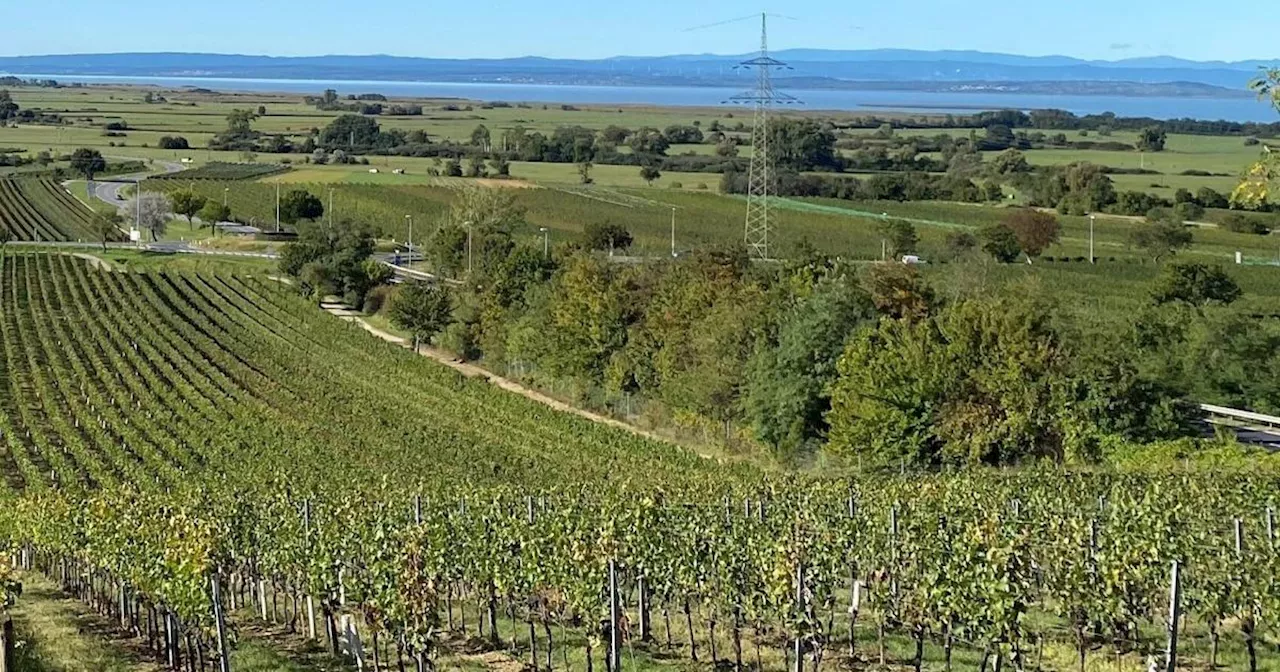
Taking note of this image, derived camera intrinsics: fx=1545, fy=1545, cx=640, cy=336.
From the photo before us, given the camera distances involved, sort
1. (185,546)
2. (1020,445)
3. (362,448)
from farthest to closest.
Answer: (362,448)
(1020,445)
(185,546)

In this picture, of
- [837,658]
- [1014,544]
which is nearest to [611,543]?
[837,658]

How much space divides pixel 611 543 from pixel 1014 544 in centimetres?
432

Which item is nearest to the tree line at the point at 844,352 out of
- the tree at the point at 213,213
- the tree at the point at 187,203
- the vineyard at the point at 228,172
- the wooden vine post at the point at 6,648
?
the wooden vine post at the point at 6,648

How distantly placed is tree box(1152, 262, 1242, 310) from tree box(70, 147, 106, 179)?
10314 cm

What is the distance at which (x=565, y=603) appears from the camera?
741 inches

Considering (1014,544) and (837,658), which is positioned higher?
(1014,544)

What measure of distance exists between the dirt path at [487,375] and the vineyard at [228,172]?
6572 cm

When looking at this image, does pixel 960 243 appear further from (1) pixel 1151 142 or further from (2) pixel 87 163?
(1) pixel 1151 142

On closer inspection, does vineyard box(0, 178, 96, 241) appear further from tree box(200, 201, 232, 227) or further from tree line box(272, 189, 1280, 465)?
tree line box(272, 189, 1280, 465)

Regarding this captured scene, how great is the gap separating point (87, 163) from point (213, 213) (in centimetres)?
4731

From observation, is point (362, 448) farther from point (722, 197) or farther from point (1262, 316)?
point (722, 197)

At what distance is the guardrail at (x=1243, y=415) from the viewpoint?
131ft

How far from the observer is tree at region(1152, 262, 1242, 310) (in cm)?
Result: 6131

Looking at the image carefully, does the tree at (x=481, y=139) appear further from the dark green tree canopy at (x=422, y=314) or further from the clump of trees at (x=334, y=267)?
the dark green tree canopy at (x=422, y=314)
